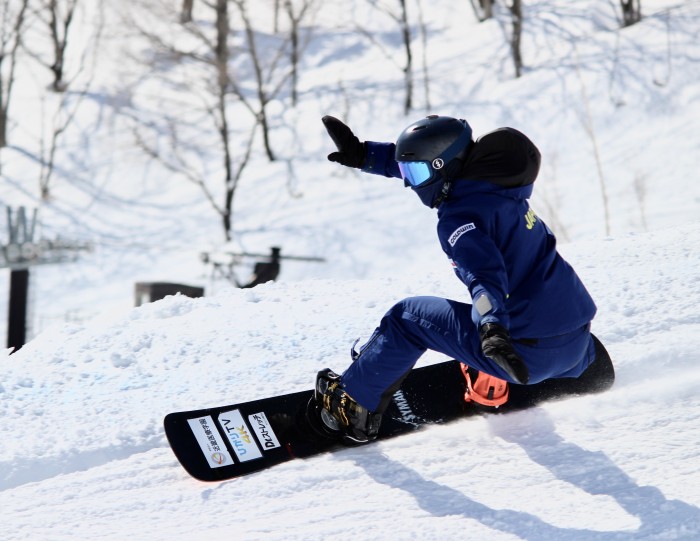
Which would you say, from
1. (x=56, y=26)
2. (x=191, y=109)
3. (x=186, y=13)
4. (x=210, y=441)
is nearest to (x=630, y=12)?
(x=191, y=109)

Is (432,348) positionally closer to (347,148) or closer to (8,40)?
(347,148)

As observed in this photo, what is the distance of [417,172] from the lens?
2.61 meters

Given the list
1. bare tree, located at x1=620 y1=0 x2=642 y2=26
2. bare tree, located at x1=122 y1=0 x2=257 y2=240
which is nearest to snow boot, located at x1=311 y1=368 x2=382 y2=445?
bare tree, located at x1=122 y1=0 x2=257 y2=240

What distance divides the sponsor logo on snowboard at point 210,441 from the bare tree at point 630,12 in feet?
53.1

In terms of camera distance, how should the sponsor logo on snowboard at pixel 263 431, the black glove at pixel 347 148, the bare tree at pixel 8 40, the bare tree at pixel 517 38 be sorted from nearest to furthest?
1. the sponsor logo on snowboard at pixel 263 431
2. the black glove at pixel 347 148
3. the bare tree at pixel 517 38
4. the bare tree at pixel 8 40

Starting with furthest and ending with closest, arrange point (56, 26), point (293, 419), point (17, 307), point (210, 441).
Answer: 1. point (56, 26)
2. point (17, 307)
3. point (293, 419)
4. point (210, 441)

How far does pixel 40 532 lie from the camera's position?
2.33 meters

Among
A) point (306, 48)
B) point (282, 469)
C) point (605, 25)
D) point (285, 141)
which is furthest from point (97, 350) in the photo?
point (306, 48)

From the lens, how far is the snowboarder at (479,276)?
2.46 m

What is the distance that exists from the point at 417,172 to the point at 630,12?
52.6 ft

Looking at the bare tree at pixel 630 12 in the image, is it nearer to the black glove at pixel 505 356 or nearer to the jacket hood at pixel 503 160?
the jacket hood at pixel 503 160

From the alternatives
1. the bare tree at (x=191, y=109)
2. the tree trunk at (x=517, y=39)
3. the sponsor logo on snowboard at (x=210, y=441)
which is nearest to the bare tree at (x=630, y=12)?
the tree trunk at (x=517, y=39)

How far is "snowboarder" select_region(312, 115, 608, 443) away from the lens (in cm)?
246

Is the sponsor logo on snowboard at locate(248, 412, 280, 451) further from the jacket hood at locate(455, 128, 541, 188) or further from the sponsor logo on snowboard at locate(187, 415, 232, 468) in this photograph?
the jacket hood at locate(455, 128, 541, 188)
